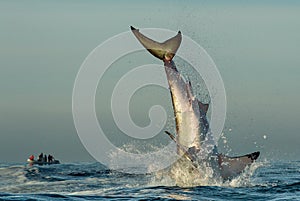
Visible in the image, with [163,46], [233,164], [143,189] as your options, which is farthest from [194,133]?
[163,46]

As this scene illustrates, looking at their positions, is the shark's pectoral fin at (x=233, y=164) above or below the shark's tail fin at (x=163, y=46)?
below

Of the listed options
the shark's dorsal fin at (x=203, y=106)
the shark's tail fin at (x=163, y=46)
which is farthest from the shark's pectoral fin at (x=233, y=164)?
the shark's tail fin at (x=163, y=46)

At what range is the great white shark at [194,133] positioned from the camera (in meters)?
29.3

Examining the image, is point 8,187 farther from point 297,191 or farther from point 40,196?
point 297,191

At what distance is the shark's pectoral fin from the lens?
96.9 ft

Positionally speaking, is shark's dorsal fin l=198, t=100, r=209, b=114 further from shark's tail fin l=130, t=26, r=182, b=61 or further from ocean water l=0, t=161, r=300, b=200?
ocean water l=0, t=161, r=300, b=200

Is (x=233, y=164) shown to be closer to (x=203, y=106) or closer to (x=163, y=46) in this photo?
(x=203, y=106)

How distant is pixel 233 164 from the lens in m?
29.9

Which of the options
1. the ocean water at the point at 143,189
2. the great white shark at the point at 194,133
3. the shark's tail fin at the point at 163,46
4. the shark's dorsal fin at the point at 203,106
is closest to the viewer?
the ocean water at the point at 143,189

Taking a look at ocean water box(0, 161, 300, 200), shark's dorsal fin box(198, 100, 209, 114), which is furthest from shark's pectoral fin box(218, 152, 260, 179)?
shark's dorsal fin box(198, 100, 209, 114)

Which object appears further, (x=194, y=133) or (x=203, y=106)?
(x=203, y=106)

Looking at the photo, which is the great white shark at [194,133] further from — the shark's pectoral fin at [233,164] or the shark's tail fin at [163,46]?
the shark's tail fin at [163,46]

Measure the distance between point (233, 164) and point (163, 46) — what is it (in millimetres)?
5550

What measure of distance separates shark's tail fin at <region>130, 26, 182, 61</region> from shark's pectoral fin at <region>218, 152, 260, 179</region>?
4.64 meters
